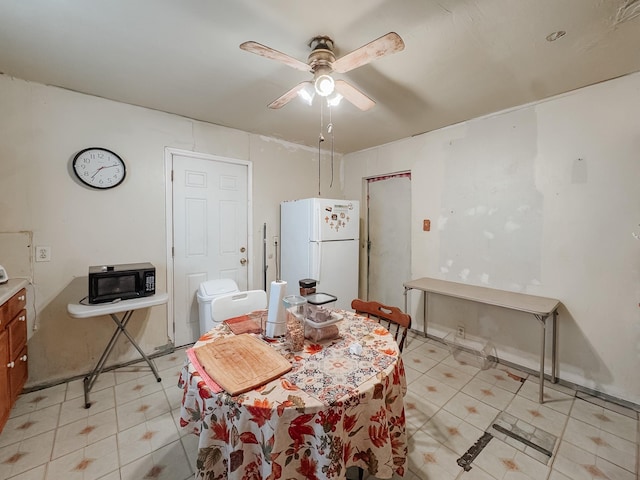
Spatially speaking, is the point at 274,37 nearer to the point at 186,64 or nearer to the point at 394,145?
the point at 186,64

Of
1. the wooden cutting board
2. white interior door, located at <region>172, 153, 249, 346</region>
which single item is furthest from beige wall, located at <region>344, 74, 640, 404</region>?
the wooden cutting board

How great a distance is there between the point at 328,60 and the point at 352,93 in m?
0.26

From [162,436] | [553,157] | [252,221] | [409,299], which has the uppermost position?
[553,157]

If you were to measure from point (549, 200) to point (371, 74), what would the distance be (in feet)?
6.25

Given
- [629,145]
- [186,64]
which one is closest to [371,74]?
[186,64]

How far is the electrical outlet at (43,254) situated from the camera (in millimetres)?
2229

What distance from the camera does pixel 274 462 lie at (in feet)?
2.96

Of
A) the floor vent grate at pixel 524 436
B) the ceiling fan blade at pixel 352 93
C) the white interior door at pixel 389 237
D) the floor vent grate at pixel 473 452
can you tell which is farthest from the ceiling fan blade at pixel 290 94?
the floor vent grate at pixel 524 436

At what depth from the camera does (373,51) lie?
54.9 inches

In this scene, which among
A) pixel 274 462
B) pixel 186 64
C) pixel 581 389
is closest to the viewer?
pixel 274 462

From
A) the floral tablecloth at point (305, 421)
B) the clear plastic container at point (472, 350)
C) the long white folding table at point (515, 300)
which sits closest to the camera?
the floral tablecloth at point (305, 421)

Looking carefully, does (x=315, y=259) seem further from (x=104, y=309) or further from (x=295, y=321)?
(x=104, y=309)

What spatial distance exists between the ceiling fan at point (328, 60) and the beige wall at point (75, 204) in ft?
5.36

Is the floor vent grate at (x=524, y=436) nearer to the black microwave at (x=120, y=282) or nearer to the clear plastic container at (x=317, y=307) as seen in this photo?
the clear plastic container at (x=317, y=307)
